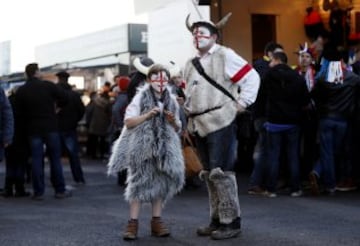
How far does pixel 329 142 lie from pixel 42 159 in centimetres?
394

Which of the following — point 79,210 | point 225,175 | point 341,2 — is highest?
point 341,2

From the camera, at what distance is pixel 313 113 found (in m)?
9.73

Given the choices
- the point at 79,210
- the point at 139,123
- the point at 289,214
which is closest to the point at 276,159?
the point at 289,214

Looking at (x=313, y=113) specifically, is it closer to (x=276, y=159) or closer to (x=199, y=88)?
(x=276, y=159)

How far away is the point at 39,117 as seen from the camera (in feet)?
31.4

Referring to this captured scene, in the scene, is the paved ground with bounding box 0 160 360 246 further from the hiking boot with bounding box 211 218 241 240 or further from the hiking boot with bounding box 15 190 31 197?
the hiking boot with bounding box 15 190 31 197

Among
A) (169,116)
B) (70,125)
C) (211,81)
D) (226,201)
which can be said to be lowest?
(226,201)

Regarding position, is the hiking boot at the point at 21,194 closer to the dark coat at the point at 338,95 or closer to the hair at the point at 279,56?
the hair at the point at 279,56

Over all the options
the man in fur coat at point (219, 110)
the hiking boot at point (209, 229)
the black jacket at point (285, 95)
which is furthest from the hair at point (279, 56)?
the hiking boot at point (209, 229)

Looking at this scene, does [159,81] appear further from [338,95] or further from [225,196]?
[338,95]

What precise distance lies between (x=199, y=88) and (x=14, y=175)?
184 inches

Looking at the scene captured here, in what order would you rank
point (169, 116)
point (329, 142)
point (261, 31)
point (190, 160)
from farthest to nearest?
1. point (261, 31)
2. point (190, 160)
3. point (329, 142)
4. point (169, 116)

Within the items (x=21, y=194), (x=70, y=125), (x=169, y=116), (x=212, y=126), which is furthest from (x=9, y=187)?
(x=212, y=126)

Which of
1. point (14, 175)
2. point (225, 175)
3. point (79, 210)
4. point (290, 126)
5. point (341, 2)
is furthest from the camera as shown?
point (341, 2)
